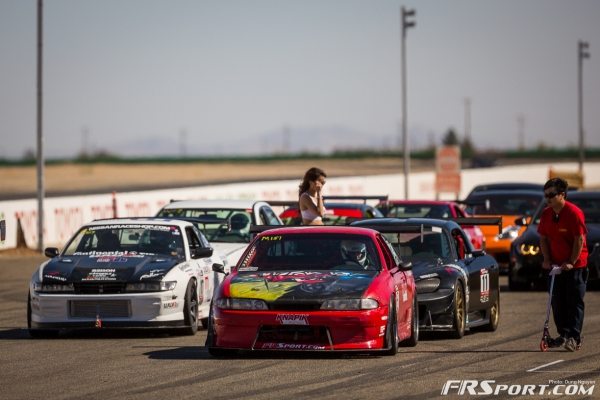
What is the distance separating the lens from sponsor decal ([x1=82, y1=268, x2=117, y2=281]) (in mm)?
15453

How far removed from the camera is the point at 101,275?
15.5 meters

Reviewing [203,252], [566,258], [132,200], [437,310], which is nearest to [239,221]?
Answer: [203,252]

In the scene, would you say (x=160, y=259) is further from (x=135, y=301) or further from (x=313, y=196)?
(x=313, y=196)

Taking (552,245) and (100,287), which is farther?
(100,287)

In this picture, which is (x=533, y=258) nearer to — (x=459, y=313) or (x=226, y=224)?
(x=226, y=224)

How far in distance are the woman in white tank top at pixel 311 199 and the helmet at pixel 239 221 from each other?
4.21 feet

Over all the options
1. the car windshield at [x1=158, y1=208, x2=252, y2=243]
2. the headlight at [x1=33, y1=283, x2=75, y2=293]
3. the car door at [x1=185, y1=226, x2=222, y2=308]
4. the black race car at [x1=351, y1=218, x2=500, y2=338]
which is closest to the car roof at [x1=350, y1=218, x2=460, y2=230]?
the black race car at [x1=351, y1=218, x2=500, y2=338]

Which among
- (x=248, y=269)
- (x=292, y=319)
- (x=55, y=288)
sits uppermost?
(x=248, y=269)

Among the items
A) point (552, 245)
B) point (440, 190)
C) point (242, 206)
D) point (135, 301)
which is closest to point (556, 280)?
point (552, 245)

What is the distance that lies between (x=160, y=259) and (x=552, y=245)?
446cm

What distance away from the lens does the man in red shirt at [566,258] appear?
13.7m

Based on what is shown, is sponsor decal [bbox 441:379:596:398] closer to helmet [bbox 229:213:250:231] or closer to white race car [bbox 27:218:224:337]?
white race car [bbox 27:218:224:337]

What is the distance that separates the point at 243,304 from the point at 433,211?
12.5 m

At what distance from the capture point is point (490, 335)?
15.9 metres
